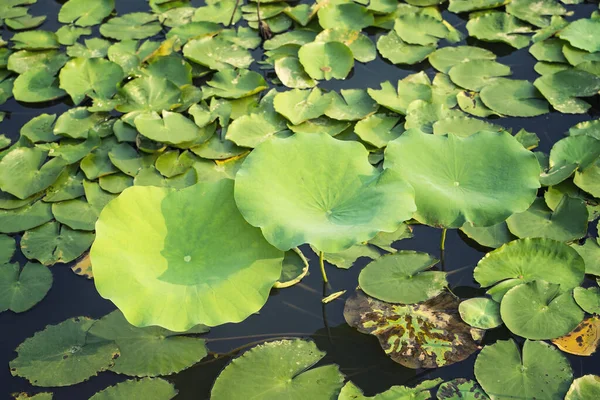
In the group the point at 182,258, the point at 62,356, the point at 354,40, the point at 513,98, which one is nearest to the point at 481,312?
the point at 182,258

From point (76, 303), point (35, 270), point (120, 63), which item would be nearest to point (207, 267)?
point (76, 303)

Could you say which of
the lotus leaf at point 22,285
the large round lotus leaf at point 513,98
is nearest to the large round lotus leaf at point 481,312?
the large round lotus leaf at point 513,98

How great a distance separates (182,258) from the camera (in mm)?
2684

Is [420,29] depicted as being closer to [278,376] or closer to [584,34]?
[584,34]

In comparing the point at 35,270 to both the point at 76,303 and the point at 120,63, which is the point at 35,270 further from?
the point at 120,63

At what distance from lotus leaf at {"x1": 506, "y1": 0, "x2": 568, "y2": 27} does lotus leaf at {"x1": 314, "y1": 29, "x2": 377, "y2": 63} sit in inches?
40.6

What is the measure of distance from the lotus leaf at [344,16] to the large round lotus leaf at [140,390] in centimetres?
272

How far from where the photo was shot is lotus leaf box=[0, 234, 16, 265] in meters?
3.23

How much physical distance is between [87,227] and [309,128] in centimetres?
132

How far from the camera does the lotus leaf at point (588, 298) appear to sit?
282cm

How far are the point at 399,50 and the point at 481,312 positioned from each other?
2109 mm

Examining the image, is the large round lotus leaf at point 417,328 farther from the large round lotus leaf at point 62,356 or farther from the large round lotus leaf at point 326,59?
the large round lotus leaf at point 326,59

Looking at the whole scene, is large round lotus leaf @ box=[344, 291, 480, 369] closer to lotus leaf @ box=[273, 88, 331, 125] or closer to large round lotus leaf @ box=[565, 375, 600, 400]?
large round lotus leaf @ box=[565, 375, 600, 400]

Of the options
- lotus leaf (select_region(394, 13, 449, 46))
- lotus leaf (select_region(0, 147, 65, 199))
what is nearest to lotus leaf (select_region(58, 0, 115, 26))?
lotus leaf (select_region(0, 147, 65, 199))
